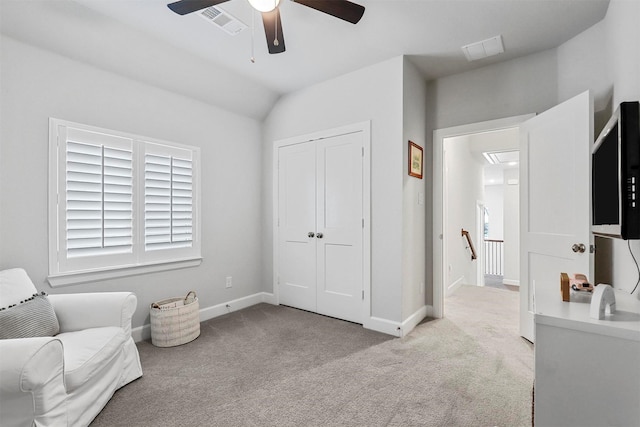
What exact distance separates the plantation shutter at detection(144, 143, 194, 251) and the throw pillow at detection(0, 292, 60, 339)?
1101 millimetres

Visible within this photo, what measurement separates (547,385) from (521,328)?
2.05m

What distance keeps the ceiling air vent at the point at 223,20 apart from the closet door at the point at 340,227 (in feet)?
4.67

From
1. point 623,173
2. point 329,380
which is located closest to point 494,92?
point 623,173

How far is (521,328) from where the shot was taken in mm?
2908

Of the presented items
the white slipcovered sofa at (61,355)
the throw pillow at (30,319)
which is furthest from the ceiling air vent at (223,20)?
the throw pillow at (30,319)

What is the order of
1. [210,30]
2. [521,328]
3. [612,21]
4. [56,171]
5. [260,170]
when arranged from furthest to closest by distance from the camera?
[260,170], [521,328], [210,30], [56,171], [612,21]

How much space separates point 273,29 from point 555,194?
8.34 feet

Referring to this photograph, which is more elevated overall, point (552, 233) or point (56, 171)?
point (56, 171)

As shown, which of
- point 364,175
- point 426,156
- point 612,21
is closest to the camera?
point 612,21

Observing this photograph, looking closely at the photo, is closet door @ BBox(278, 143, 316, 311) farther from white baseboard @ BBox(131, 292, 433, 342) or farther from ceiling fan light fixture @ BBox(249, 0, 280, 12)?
ceiling fan light fixture @ BBox(249, 0, 280, 12)

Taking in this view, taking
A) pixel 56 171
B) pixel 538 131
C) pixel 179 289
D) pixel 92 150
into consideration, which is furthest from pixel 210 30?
pixel 538 131

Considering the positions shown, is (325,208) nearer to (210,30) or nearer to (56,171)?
(210,30)

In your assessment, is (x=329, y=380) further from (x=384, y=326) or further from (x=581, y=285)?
(x=581, y=285)

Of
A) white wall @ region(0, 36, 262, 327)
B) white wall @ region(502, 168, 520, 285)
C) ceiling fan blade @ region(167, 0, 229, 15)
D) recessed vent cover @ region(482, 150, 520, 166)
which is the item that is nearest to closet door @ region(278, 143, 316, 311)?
white wall @ region(0, 36, 262, 327)
